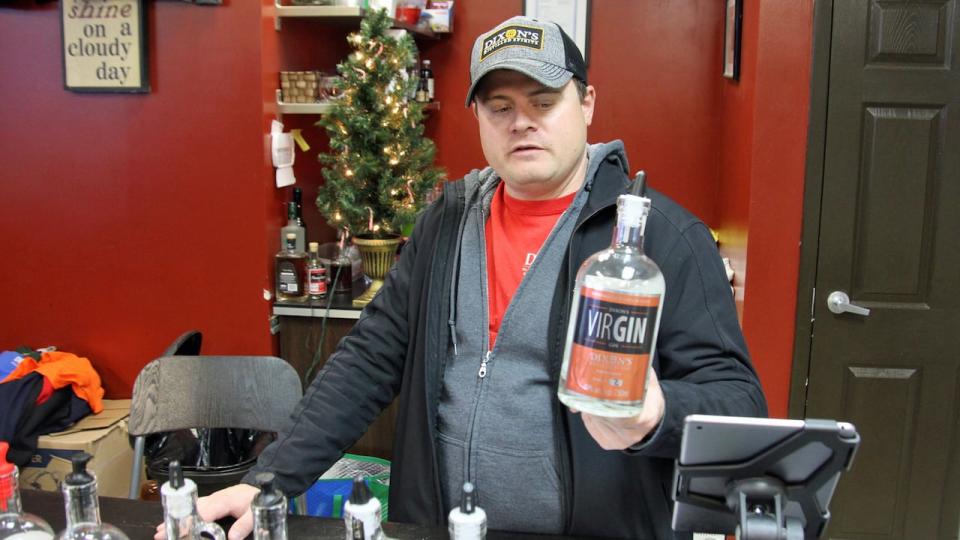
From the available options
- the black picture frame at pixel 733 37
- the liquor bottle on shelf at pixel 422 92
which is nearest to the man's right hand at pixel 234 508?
the liquor bottle on shelf at pixel 422 92

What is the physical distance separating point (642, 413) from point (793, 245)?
70.8 inches

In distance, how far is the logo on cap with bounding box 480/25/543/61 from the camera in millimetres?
1435

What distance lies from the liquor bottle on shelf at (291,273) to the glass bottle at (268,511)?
75.0 inches

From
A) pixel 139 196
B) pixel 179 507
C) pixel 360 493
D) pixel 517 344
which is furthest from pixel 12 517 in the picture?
pixel 139 196

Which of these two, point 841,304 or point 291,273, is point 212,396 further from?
point 841,304

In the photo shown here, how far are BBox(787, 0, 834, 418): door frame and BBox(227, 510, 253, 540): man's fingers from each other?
2.00m

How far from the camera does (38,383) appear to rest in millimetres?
2621

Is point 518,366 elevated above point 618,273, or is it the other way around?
point 618,273

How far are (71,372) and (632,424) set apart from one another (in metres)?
2.34

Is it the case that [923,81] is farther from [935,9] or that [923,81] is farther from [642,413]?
[642,413]

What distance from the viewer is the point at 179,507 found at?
1067 mm

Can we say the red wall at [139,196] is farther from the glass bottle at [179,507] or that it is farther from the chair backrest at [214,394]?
the glass bottle at [179,507]

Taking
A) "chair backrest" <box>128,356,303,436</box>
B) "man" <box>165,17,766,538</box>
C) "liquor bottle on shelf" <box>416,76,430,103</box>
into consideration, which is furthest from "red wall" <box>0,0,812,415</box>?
"man" <box>165,17,766,538</box>

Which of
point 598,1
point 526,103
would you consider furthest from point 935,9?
point 526,103
